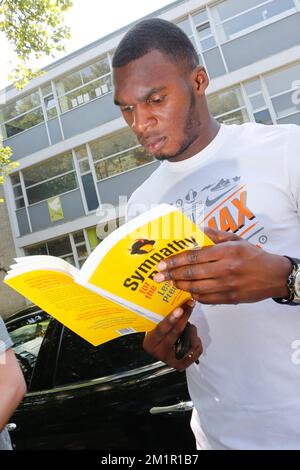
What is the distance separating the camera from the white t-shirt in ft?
3.58

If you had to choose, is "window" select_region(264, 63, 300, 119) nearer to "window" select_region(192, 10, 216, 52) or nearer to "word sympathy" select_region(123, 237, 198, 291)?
"window" select_region(192, 10, 216, 52)

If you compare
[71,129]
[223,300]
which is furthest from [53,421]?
[71,129]

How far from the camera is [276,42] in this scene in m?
11.0

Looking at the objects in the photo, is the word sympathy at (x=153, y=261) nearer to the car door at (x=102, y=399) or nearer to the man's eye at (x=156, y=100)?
the man's eye at (x=156, y=100)

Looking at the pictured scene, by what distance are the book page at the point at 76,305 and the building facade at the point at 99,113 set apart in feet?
29.5

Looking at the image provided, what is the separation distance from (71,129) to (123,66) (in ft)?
43.3

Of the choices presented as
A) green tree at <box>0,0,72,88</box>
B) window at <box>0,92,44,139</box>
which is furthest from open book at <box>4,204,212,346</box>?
window at <box>0,92,44,139</box>

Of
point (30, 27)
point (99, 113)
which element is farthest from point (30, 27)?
point (99, 113)

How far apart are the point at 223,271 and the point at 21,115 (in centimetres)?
1572

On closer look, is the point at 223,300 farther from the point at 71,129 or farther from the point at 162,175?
the point at 71,129

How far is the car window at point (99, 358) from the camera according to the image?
2.40 m

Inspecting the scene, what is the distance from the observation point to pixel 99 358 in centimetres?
246

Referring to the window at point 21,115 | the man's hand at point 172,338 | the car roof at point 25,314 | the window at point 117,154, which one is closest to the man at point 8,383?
the man's hand at point 172,338

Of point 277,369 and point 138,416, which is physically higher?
point 277,369
